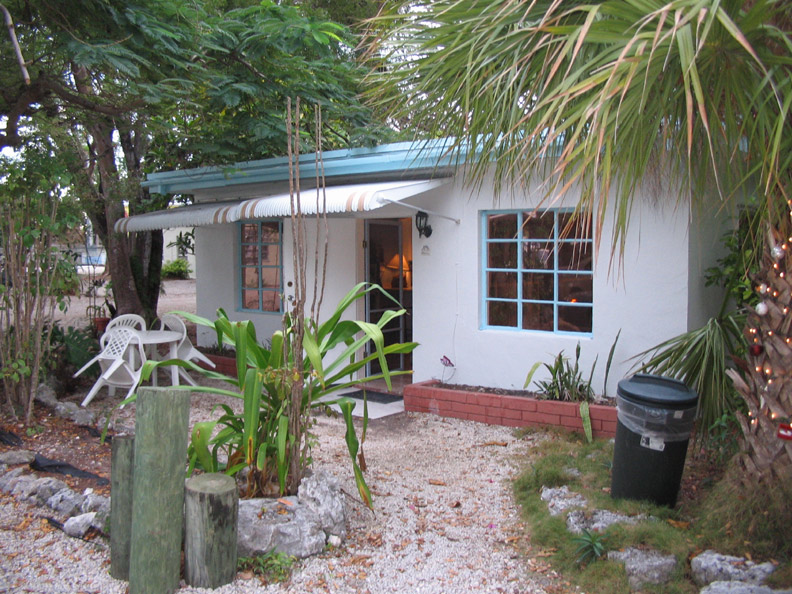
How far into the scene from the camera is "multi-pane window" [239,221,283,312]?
1090 cm

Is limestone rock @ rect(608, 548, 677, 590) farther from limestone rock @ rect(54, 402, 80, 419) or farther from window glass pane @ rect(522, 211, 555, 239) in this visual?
limestone rock @ rect(54, 402, 80, 419)

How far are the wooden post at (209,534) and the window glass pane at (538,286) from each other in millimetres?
4785

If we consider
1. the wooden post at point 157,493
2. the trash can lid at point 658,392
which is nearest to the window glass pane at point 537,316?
the trash can lid at point 658,392

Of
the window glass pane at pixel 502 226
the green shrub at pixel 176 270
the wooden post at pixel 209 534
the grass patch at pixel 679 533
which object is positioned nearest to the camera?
the wooden post at pixel 209 534

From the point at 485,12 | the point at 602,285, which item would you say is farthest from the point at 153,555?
the point at 602,285

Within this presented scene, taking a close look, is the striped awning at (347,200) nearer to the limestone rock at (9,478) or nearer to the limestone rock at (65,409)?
the limestone rock at (65,409)

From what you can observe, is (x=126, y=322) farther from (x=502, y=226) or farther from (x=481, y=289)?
(x=502, y=226)

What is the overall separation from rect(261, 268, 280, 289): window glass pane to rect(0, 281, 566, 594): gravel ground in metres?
4.76

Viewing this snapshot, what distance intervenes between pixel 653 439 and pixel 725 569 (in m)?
1.09

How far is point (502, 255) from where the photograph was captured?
26.4ft

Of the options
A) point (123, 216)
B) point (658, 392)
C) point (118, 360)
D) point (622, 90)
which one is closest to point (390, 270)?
point (118, 360)

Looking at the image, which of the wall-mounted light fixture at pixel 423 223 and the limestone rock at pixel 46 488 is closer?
the limestone rock at pixel 46 488

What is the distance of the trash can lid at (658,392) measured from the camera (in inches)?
182

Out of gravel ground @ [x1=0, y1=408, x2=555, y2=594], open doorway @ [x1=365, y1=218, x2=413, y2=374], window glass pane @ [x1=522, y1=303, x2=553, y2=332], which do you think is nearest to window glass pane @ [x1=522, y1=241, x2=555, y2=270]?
window glass pane @ [x1=522, y1=303, x2=553, y2=332]
